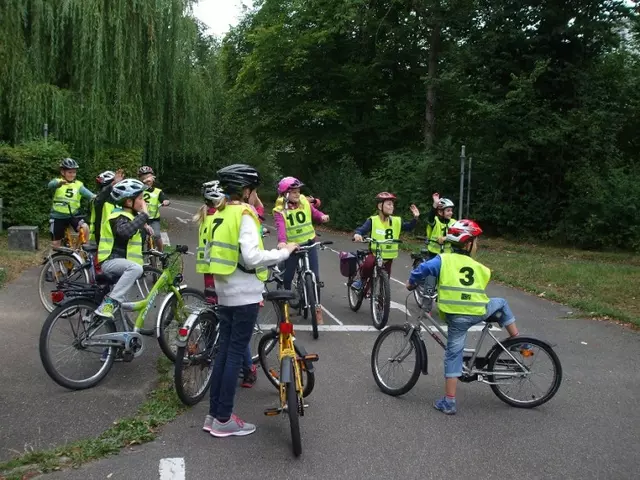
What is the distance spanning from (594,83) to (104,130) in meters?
13.4

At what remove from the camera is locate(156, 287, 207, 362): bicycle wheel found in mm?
5824

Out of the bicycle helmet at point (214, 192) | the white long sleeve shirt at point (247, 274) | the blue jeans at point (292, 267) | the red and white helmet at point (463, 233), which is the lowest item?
the blue jeans at point (292, 267)

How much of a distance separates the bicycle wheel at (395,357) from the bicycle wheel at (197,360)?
57.8 inches

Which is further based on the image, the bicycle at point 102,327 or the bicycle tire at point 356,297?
the bicycle tire at point 356,297

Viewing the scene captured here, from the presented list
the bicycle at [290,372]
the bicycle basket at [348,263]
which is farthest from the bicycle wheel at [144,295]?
the bicycle basket at [348,263]

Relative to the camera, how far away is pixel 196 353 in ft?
16.6

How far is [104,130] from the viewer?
637 inches

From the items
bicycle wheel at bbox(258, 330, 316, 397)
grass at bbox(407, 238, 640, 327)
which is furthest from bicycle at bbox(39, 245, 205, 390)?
grass at bbox(407, 238, 640, 327)

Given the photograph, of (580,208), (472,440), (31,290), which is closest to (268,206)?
(580,208)

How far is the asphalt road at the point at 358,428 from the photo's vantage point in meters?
4.09

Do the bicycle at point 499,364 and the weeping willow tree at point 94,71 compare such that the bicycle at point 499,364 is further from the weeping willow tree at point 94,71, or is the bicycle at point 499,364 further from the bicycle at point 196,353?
the weeping willow tree at point 94,71

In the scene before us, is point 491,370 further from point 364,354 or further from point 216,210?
point 216,210

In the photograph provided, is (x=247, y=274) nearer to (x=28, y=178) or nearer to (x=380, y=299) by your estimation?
(x=380, y=299)

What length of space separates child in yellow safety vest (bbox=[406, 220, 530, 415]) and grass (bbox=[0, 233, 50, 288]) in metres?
6.86
